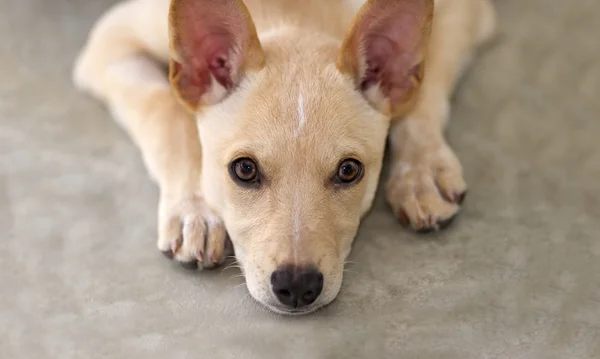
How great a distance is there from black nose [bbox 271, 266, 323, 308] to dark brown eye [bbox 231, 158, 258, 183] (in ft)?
0.74

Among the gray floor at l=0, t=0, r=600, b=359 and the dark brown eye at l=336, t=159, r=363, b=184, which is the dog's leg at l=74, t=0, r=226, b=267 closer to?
the gray floor at l=0, t=0, r=600, b=359

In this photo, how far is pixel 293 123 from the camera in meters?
1.53

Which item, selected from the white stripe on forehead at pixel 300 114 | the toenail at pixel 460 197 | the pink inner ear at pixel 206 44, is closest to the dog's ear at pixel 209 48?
the pink inner ear at pixel 206 44

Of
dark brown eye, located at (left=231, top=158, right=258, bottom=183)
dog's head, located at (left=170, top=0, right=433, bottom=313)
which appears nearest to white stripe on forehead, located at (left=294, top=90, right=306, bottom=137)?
dog's head, located at (left=170, top=0, right=433, bottom=313)

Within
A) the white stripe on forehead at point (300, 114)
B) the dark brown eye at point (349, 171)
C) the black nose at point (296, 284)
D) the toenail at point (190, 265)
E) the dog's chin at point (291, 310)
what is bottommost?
the toenail at point (190, 265)

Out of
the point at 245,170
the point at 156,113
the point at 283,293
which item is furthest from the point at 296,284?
the point at 156,113

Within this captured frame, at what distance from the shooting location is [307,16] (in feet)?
6.11

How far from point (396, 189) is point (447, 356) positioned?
0.47m

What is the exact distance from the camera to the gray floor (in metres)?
1.50

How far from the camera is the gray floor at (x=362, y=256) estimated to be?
150 centimetres

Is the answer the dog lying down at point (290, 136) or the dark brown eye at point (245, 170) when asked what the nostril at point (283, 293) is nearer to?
the dog lying down at point (290, 136)

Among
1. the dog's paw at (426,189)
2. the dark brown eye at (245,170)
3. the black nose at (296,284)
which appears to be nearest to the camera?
the black nose at (296,284)

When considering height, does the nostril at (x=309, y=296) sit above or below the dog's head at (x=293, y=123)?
below

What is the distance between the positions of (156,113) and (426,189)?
2.42ft
